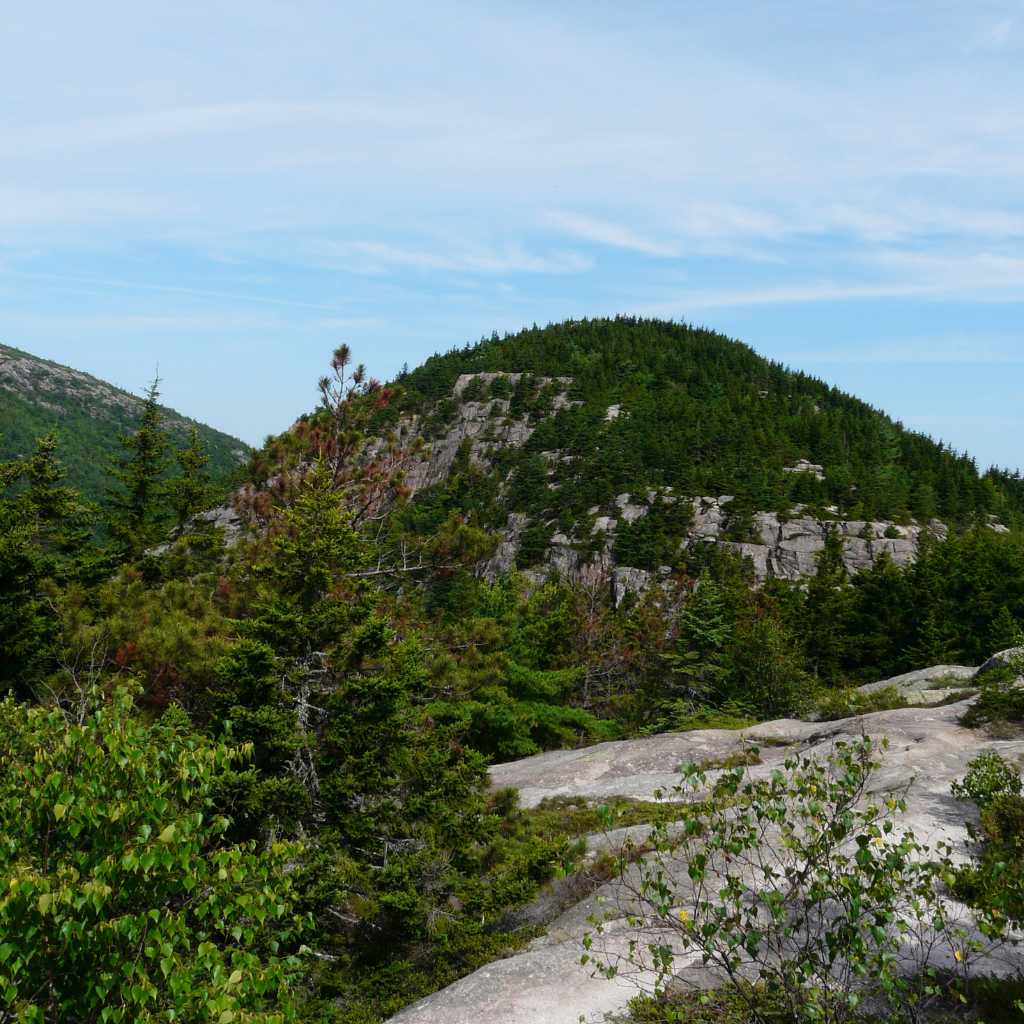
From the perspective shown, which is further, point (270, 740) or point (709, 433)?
point (709, 433)

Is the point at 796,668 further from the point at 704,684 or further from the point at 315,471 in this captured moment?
the point at 315,471

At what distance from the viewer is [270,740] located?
1166 centimetres

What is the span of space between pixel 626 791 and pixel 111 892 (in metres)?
13.5

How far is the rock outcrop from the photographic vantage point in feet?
27.4

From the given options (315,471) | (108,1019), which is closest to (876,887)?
(108,1019)

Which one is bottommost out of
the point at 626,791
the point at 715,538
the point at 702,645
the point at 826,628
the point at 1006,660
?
the point at 626,791

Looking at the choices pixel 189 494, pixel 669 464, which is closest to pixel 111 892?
pixel 189 494

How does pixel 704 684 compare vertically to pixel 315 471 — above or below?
below

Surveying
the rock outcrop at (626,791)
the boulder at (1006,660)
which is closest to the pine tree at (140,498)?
the rock outcrop at (626,791)

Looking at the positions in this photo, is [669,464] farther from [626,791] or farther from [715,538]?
[626,791]

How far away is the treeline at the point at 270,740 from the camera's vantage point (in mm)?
4623

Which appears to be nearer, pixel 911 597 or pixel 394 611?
pixel 394 611

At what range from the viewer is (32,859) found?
4.64m

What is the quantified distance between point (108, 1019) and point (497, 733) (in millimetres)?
21537
